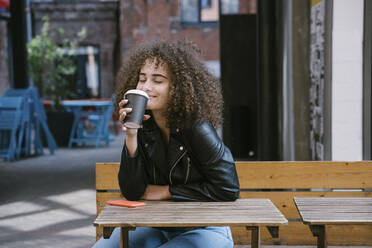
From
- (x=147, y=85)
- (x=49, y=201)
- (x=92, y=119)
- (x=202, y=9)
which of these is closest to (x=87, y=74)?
(x=202, y=9)

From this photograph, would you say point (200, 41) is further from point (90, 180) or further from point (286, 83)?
point (286, 83)

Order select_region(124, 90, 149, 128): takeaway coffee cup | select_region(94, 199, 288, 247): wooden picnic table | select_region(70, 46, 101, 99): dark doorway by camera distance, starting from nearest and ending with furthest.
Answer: select_region(94, 199, 288, 247): wooden picnic table < select_region(124, 90, 149, 128): takeaway coffee cup < select_region(70, 46, 101, 99): dark doorway

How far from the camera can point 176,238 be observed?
2.09 m

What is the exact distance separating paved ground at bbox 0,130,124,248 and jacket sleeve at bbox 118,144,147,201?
175 centimetres

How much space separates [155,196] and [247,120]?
631cm

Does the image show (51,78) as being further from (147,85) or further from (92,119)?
(147,85)

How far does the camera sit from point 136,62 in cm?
239

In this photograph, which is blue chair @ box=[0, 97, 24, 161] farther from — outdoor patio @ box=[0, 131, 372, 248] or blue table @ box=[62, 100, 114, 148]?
blue table @ box=[62, 100, 114, 148]

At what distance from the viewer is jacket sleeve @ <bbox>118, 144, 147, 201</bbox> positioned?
2193mm

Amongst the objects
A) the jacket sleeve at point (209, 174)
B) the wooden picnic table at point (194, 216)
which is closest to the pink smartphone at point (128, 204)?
the wooden picnic table at point (194, 216)

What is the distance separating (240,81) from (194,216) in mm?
6688

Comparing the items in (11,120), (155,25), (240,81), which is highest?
(155,25)

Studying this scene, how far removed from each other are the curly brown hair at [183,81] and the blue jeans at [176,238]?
489 mm

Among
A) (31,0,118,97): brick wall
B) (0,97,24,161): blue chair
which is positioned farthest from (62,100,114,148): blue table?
(31,0,118,97): brick wall
